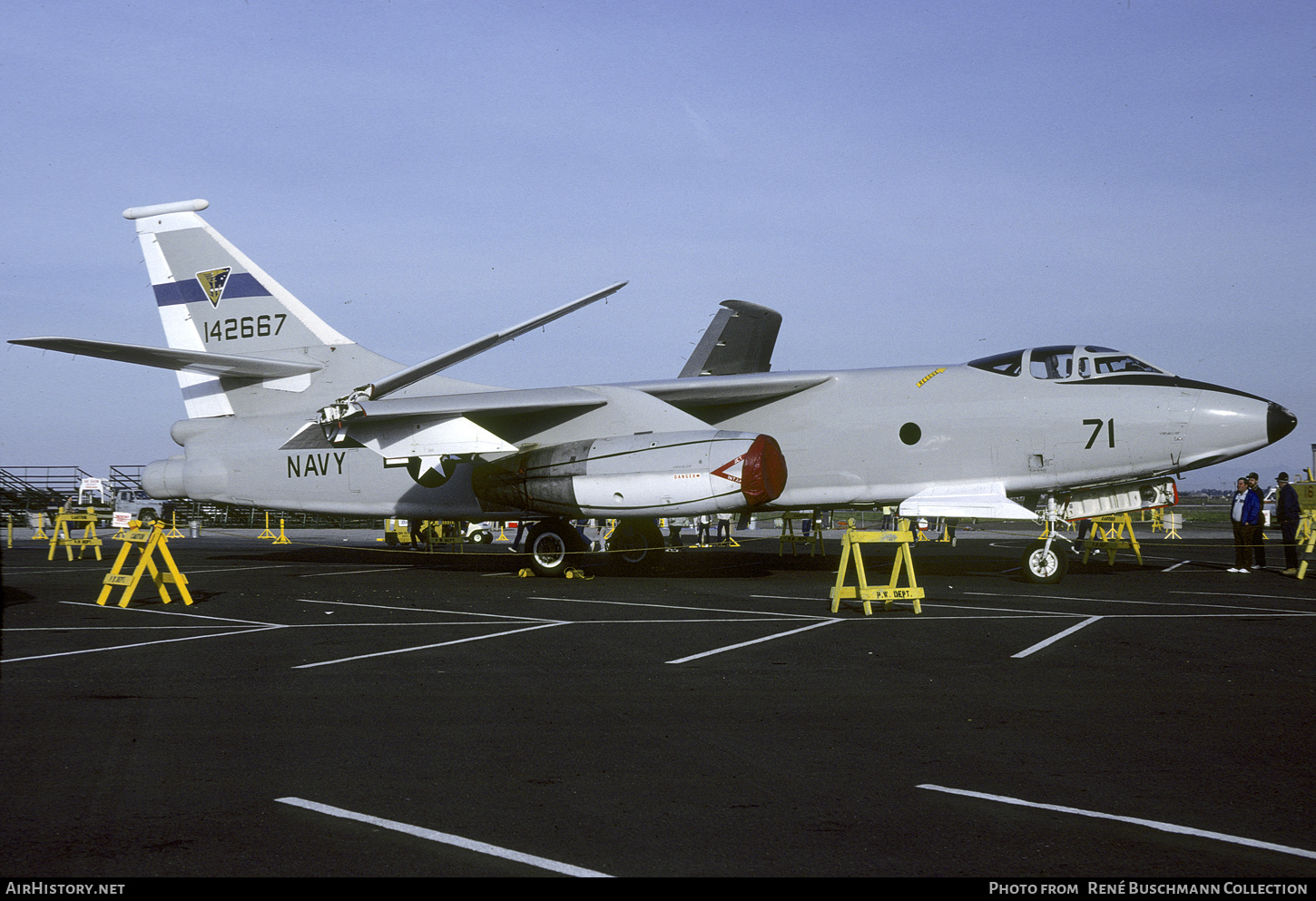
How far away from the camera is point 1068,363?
48.8 ft

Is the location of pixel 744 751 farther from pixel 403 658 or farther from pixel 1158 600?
pixel 1158 600

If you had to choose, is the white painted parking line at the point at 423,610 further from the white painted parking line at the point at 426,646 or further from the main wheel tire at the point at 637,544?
the main wheel tire at the point at 637,544

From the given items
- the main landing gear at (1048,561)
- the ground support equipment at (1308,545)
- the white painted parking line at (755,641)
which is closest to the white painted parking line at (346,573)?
the white painted parking line at (755,641)

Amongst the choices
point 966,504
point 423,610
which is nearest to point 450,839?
point 423,610

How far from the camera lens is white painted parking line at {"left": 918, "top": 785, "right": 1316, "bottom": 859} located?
147 inches

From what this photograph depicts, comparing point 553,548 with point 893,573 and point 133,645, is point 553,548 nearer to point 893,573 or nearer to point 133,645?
point 893,573

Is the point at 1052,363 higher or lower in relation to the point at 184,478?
higher

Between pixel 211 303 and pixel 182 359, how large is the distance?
8.90ft

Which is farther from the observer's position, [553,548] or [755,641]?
[553,548]

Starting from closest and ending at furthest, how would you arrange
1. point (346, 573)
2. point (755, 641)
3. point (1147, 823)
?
1. point (1147, 823)
2. point (755, 641)
3. point (346, 573)

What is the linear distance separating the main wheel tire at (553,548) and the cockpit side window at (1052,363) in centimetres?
783

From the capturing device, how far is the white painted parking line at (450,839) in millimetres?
3535

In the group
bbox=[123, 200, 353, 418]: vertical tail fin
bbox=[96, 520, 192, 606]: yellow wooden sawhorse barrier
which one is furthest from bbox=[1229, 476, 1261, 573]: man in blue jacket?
bbox=[96, 520, 192, 606]: yellow wooden sawhorse barrier

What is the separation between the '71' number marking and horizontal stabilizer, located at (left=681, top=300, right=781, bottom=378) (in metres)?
Answer: 8.99
